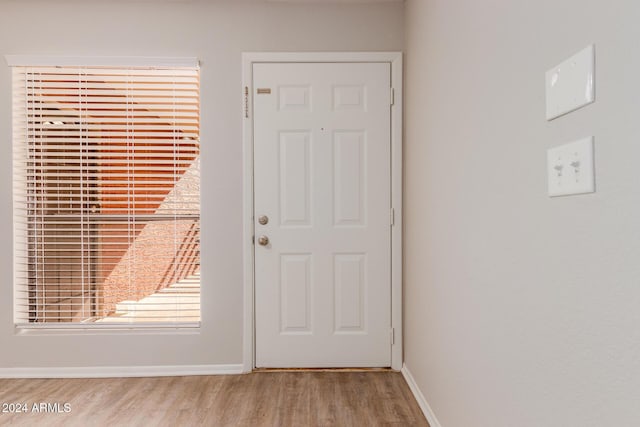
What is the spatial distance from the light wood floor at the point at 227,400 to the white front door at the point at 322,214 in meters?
0.22

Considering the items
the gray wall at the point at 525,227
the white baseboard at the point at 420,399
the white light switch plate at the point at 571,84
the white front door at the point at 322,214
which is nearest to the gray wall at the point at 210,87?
the white front door at the point at 322,214

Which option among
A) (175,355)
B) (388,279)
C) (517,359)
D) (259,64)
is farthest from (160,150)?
(517,359)

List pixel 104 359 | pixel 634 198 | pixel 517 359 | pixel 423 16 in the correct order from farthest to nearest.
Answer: pixel 104 359 < pixel 423 16 < pixel 517 359 < pixel 634 198

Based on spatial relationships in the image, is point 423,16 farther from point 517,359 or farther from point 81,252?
point 81,252

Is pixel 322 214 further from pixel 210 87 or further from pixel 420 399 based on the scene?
pixel 420 399

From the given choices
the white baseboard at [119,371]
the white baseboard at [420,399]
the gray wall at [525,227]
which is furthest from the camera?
the white baseboard at [119,371]

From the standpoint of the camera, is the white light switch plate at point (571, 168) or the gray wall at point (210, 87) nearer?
the white light switch plate at point (571, 168)

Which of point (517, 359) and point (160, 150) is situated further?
point (160, 150)

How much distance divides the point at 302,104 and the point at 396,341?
1.66 meters

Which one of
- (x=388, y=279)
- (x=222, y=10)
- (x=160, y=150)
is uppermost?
(x=222, y=10)

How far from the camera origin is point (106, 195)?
2766mm

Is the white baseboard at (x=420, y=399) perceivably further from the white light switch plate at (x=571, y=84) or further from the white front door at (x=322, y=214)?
the white light switch plate at (x=571, y=84)

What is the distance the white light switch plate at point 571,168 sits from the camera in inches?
33.7

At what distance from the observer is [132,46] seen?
108 inches
